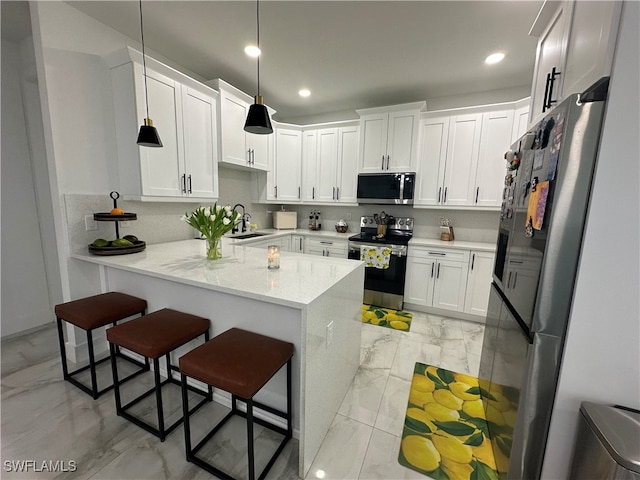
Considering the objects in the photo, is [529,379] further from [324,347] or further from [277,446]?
[277,446]

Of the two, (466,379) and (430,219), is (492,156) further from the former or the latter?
(466,379)

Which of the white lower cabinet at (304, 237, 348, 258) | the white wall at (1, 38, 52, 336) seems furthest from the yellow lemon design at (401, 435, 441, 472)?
the white wall at (1, 38, 52, 336)

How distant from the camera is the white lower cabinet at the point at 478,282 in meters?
3.01

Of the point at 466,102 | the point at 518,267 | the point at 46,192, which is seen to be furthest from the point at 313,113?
the point at 518,267

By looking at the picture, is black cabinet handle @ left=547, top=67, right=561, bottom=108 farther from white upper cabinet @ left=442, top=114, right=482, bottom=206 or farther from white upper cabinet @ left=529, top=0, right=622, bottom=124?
white upper cabinet @ left=442, top=114, right=482, bottom=206

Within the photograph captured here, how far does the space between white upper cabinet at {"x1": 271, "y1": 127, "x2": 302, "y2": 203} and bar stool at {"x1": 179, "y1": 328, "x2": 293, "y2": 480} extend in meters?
2.85

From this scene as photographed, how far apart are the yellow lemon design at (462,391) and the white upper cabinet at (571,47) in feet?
6.50

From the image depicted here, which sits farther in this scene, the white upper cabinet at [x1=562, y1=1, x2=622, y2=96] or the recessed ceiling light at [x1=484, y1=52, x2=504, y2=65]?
the recessed ceiling light at [x1=484, y1=52, x2=504, y2=65]

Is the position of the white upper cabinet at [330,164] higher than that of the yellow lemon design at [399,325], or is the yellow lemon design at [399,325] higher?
the white upper cabinet at [330,164]

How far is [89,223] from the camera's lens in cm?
220

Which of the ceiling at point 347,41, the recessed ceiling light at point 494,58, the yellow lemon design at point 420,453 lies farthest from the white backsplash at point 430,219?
the yellow lemon design at point 420,453

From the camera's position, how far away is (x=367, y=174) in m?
3.65

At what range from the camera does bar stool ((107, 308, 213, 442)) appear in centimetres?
145

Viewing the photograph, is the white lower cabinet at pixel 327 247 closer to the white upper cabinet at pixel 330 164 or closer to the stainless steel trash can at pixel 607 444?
the white upper cabinet at pixel 330 164
